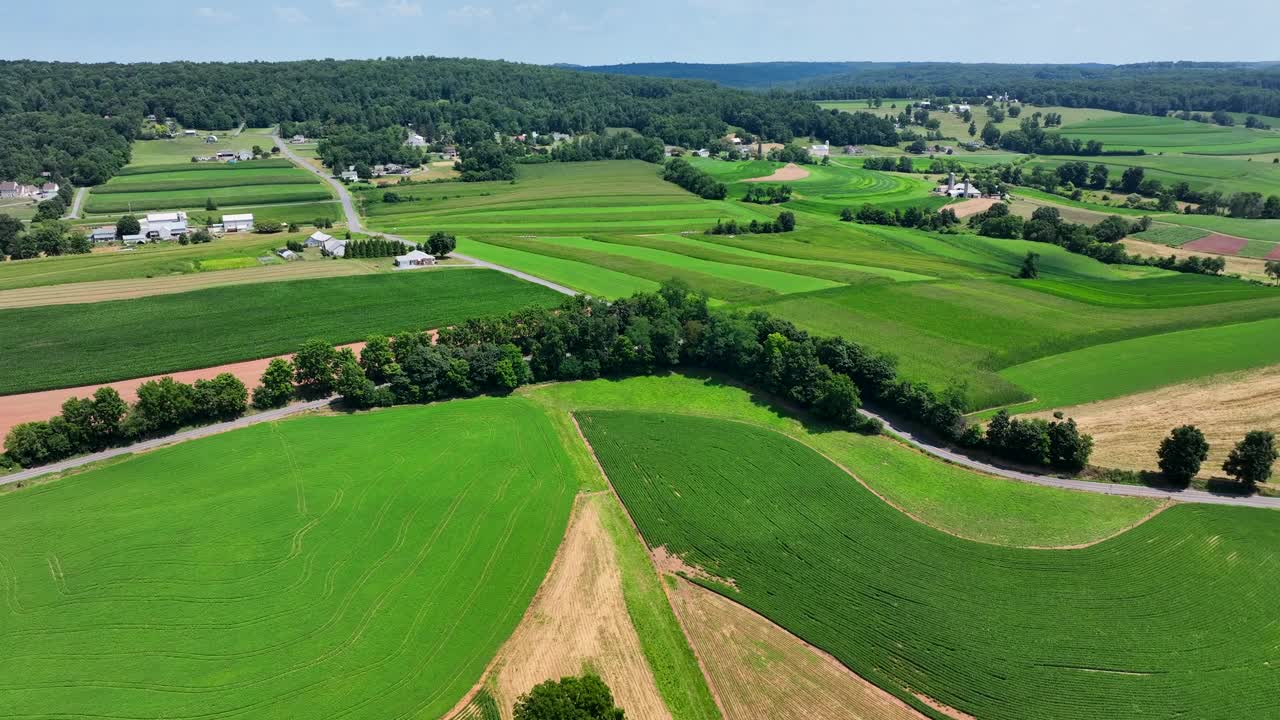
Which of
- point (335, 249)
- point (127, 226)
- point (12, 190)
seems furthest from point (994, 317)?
point (12, 190)

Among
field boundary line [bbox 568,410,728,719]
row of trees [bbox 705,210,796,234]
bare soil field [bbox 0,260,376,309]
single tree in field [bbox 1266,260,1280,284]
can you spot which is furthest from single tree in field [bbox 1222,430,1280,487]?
bare soil field [bbox 0,260,376,309]

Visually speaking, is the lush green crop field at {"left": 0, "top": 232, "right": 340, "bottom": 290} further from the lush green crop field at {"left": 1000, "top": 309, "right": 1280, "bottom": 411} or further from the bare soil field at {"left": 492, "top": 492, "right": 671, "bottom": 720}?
the lush green crop field at {"left": 1000, "top": 309, "right": 1280, "bottom": 411}

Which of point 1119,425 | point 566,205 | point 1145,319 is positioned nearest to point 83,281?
point 566,205

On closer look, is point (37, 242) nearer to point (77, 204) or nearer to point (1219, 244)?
point (77, 204)

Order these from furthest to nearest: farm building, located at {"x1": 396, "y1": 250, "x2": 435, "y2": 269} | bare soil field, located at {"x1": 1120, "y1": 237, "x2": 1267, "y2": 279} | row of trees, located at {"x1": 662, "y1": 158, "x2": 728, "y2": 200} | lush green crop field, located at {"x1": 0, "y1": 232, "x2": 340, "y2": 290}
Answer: row of trees, located at {"x1": 662, "y1": 158, "x2": 728, "y2": 200}, farm building, located at {"x1": 396, "y1": 250, "x2": 435, "y2": 269}, bare soil field, located at {"x1": 1120, "y1": 237, "x2": 1267, "y2": 279}, lush green crop field, located at {"x1": 0, "y1": 232, "x2": 340, "y2": 290}

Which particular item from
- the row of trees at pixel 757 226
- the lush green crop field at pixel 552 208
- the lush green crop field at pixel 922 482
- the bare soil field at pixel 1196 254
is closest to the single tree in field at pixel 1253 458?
the lush green crop field at pixel 922 482

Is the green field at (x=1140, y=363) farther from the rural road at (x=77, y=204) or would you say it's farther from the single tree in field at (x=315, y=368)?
the rural road at (x=77, y=204)
